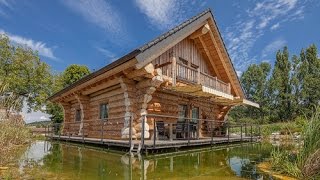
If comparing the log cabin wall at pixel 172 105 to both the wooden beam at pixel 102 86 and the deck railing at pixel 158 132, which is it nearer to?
the deck railing at pixel 158 132

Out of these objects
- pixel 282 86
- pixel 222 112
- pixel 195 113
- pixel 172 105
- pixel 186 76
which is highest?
pixel 282 86

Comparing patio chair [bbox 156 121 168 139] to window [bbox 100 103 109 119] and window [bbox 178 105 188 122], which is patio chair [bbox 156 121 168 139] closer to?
window [bbox 178 105 188 122]

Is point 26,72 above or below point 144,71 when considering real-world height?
above

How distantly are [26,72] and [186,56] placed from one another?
778 inches

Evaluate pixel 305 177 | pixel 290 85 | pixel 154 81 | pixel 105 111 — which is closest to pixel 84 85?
pixel 105 111

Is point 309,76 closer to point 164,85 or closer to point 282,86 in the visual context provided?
point 282,86

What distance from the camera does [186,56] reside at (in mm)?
15289

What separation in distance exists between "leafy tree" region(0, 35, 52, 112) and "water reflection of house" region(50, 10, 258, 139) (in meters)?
10.7

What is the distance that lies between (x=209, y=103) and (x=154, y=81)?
723 cm

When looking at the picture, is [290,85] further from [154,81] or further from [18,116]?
[18,116]

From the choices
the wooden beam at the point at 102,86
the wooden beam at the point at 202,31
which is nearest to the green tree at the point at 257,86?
the wooden beam at the point at 202,31

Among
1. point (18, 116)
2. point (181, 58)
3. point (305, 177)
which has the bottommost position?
point (305, 177)

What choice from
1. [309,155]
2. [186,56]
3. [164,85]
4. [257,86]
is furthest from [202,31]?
[257,86]

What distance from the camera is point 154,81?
37.7 feet
